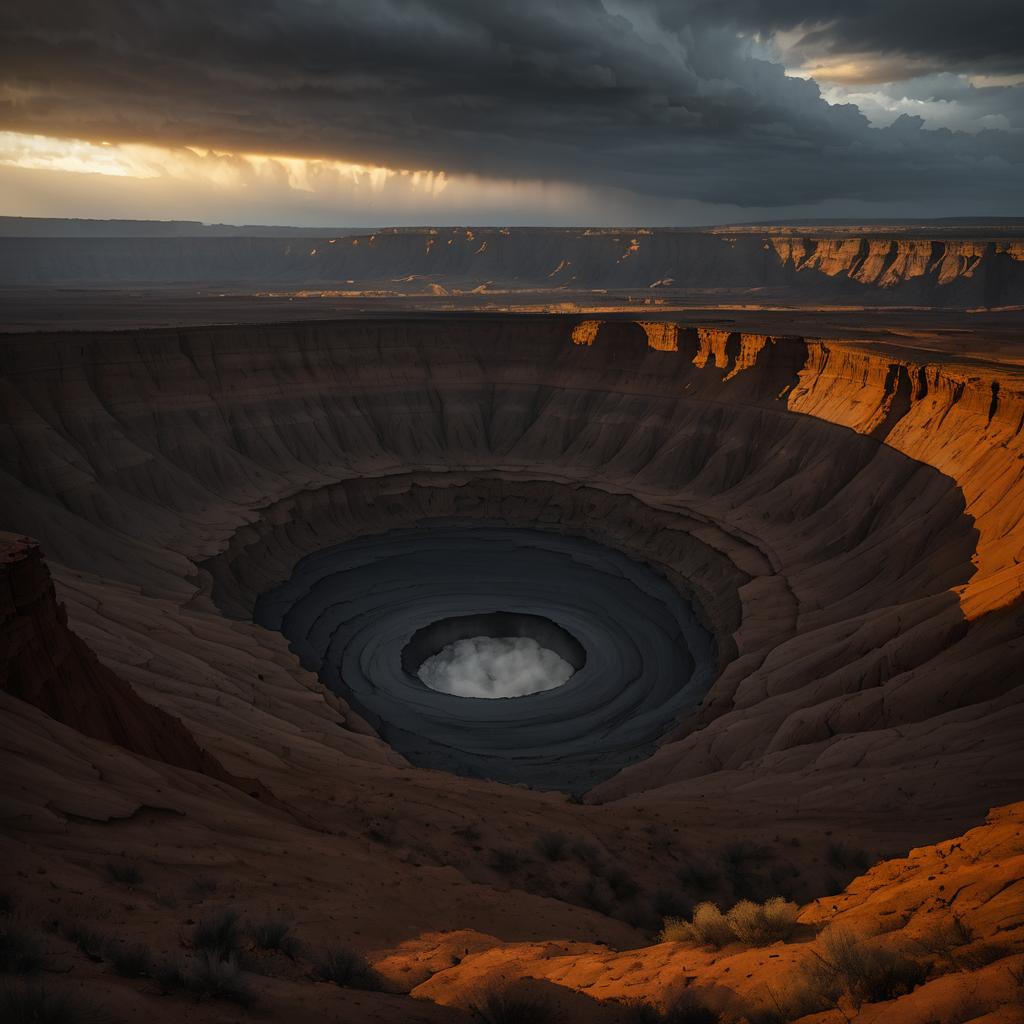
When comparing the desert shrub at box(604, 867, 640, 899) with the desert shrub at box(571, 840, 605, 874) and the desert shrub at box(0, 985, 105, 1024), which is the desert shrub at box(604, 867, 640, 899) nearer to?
the desert shrub at box(571, 840, 605, 874)

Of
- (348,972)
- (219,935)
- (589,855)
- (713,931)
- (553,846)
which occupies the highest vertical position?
(553,846)

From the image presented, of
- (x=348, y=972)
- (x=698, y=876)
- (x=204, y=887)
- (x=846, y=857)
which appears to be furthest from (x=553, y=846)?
(x=348, y=972)

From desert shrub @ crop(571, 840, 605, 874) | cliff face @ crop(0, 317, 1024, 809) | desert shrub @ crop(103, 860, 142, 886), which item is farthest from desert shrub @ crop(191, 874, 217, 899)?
cliff face @ crop(0, 317, 1024, 809)

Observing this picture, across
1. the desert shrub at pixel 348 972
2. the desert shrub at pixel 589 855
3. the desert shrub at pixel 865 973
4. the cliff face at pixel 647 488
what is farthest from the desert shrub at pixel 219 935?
the cliff face at pixel 647 488

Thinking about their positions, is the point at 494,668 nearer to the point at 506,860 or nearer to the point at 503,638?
the point at 503,638

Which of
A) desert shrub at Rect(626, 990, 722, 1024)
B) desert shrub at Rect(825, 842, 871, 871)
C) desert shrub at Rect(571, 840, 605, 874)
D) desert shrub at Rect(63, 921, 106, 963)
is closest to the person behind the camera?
desert shrub at Rect(626, 990, 722, 1024)

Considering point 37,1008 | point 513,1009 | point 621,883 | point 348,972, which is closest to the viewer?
point 37,1008
